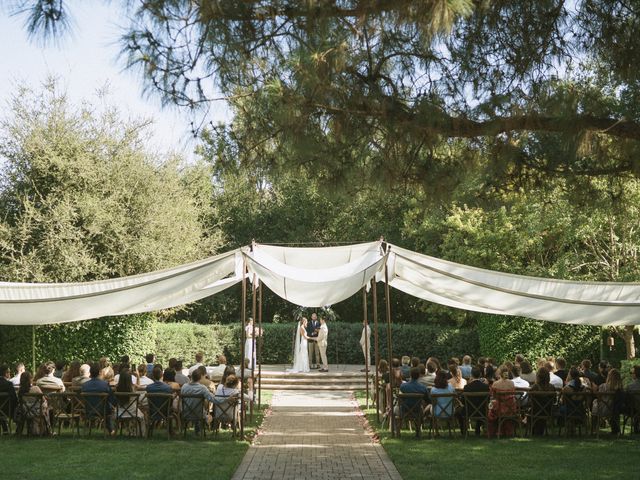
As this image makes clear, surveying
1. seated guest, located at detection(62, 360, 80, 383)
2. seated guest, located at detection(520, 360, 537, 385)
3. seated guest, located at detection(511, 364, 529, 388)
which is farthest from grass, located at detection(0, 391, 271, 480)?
seated guest, located at detection(520, 360, 537, 385)

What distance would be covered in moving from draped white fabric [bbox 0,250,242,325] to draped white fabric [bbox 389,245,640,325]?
8.95ft

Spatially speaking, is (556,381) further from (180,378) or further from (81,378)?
(81,378)

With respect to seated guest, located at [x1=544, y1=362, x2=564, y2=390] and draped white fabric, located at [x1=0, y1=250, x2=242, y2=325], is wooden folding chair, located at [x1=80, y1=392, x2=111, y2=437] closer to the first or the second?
draped white fabric, located at [x1=0, y1=250, x2=242, y2=325]

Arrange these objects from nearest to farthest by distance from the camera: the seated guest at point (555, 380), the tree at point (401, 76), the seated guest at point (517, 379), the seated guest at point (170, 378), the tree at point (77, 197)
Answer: the tree at point (401, 76) < the seated guest at point (517, 379) < the seated guest at point (170, 378) < the seated guest at point (555, 380) < the tree at point (77, 197)

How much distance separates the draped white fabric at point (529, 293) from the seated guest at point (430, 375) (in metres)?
1.48

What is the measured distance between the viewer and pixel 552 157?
9.47 metres

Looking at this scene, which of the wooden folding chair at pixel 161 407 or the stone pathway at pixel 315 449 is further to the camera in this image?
the wooden folding chair at pixel 161 407

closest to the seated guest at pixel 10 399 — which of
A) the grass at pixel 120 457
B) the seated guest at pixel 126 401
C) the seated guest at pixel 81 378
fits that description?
the grass at pixel 120 457

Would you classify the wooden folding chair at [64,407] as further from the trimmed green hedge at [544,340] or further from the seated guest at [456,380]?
the trimmed green hedge at [544,340]

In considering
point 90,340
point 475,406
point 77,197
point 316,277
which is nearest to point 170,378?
point 316,277

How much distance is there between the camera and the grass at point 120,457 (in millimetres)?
8859

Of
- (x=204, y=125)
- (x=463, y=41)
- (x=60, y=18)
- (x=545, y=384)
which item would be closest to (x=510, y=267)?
(x=545, y=384)

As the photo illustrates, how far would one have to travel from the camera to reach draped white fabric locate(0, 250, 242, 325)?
11234 mm

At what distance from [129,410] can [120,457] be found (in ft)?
6.86
